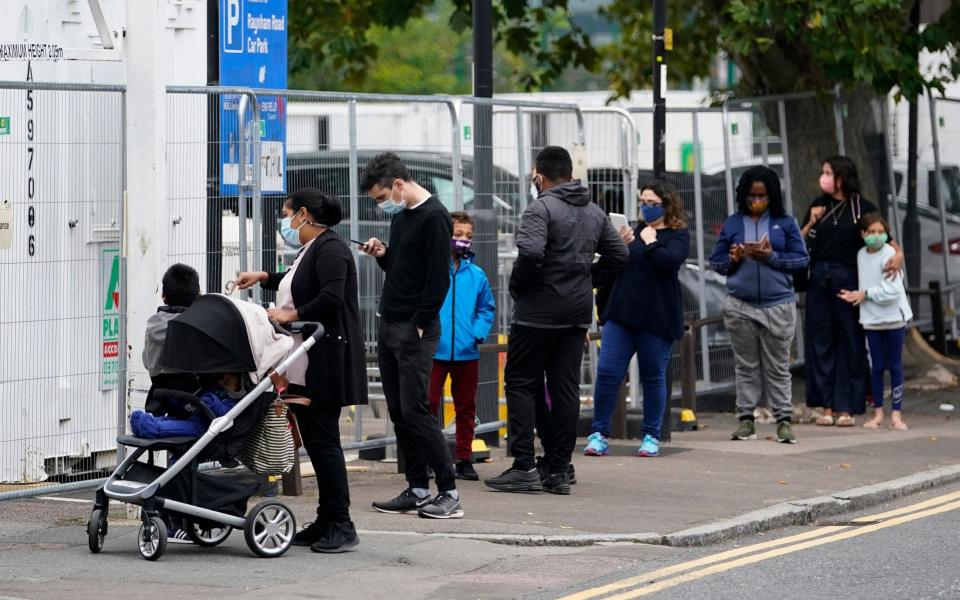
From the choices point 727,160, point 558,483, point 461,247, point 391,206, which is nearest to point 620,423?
point 558,483

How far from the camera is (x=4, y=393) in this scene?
9.39 meters

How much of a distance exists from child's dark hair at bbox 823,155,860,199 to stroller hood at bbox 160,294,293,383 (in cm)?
685

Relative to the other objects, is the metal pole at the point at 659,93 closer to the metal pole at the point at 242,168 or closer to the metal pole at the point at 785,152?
Result: the metal pole at the point at 785,152

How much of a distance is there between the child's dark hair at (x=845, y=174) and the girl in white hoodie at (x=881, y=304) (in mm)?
247

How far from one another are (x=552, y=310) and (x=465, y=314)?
2.84 feet

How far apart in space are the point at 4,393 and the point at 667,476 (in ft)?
14.2

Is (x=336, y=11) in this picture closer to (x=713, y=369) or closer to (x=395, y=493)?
(x=713, y=369)

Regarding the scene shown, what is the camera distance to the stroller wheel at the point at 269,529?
322 inches

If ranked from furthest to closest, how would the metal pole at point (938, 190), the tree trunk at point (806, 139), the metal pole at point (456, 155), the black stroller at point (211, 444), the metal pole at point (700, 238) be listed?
the metal pole at point (938, 190) → the tree trunk at point (806, 139) → the metal pole at point (700, 238) → the metal pole at point (456, 155) → the black stroller at point (211, 444)

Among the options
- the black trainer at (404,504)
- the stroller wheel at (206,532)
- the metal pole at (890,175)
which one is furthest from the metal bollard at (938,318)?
the stroller wheel at (206,532)

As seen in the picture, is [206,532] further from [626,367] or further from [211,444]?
[626,367]

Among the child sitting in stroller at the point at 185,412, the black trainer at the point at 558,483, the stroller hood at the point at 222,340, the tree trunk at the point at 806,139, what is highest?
the tree trunk at the point at 806,139

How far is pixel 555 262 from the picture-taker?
10.2m

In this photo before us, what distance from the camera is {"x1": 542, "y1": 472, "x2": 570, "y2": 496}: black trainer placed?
10438mm
